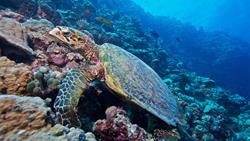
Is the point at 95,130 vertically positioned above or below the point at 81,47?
below

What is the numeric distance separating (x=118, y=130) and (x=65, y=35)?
2.00 metres

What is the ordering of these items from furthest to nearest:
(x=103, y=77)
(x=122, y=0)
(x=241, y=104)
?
(x=122, y=0) < (x=241, y=104) < (x=103, y=77)

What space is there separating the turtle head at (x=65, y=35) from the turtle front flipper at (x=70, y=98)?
0.80m

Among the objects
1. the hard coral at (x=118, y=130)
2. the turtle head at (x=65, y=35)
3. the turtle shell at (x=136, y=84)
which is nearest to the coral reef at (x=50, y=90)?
the hard coral at (x=118, y=130)

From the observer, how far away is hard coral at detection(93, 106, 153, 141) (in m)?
3.33

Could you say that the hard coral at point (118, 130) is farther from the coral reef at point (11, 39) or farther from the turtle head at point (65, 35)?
the coral reef at point (11, 39)

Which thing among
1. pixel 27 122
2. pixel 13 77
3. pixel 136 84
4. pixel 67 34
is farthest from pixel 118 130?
pixel 67 34

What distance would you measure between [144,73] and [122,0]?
95.2 feet

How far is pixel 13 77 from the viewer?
343 cm

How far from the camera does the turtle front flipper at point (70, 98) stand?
319 cm

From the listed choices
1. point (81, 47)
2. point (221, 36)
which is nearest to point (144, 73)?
point (81, 47)

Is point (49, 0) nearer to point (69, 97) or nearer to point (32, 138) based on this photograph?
point (69, 97)

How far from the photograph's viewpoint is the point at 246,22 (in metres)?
57.1

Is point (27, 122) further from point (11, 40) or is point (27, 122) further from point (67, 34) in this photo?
point (11, 40)
